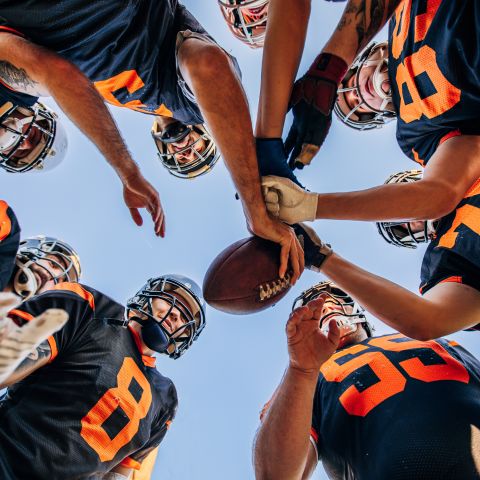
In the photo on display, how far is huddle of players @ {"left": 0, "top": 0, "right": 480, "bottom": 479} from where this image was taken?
2090 mm

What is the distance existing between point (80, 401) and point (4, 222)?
1521 millimetres

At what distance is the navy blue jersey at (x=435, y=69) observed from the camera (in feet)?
7.52

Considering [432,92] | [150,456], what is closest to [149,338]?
[150,456]

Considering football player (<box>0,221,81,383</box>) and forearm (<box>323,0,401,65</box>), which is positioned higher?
forearm (<box>323,0,401,65</box>)

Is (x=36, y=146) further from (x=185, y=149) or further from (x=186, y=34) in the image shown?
(x=186, y=34)

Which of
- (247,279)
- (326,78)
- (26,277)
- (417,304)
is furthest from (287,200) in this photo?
(26,277)

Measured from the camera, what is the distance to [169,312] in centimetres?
369

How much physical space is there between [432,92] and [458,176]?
2.02ft

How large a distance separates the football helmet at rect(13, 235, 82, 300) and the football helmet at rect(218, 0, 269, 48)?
3240 millimetres

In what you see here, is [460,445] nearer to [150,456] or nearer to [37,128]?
[150,456]

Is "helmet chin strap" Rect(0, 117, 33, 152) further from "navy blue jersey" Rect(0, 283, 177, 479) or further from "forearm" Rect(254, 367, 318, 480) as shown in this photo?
"forearm" Rect(254, 367, 318, 480)

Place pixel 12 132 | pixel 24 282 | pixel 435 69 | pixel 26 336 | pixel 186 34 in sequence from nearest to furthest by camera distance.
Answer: pixel 26 336 < pixel 435 69 < pixel 186 34 < pixel 12 132 < pixel 24 282

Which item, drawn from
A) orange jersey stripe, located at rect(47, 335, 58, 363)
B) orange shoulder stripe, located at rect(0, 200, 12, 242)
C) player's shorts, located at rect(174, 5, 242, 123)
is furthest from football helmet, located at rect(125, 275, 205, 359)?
player's shorts, located at rect(174, 5, 242, 123)

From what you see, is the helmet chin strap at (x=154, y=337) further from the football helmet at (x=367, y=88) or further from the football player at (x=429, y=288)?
the football helmet at (x=367, y=88)
